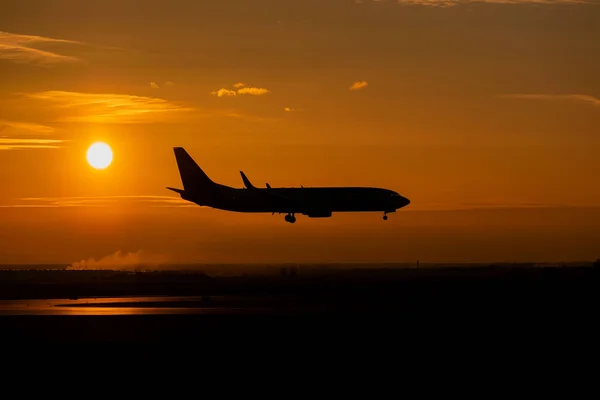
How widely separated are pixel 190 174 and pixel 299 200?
20.4m

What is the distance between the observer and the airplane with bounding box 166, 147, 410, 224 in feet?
389

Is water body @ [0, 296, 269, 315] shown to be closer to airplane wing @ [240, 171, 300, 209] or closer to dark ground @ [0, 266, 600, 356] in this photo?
dark ground @ [0, 266, 600, 356]

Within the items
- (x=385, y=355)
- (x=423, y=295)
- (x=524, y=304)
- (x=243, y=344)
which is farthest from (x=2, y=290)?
(x=385, y=355)

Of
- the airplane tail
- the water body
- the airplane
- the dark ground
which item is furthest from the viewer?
the airplane tail

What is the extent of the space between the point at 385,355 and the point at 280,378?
770 cm

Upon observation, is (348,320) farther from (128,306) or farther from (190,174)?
(190,174)

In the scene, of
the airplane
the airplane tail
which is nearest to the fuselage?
the airplane

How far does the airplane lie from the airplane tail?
219cm

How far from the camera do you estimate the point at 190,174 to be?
433 ft

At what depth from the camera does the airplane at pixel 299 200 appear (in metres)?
119

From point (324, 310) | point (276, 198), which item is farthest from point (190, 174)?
point (324, 310)

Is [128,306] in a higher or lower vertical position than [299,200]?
lower

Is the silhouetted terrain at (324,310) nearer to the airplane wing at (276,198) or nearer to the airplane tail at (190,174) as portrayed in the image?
the airplane wing at (276,198)

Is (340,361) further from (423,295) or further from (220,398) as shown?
(423,295)
